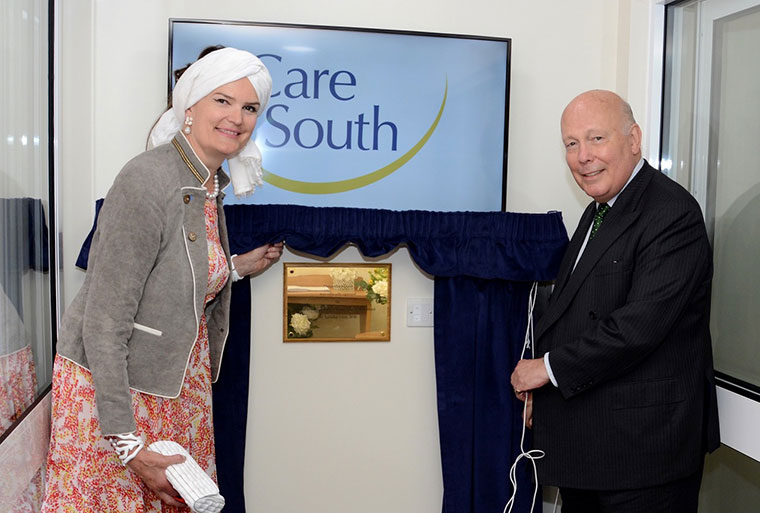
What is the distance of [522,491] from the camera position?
2.58 metres

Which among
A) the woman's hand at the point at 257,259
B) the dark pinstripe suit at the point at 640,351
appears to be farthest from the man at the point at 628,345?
the woman's hand at the point at 257,259

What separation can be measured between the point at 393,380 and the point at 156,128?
131cm

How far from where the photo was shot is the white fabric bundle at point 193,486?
4.55ft

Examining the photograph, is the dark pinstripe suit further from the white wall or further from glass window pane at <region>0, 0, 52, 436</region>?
glass window pane at <region>0, 0, 52, 436</region>

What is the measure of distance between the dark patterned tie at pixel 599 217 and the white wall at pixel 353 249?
568mm

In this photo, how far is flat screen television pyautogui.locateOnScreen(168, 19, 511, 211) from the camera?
8.11 feet

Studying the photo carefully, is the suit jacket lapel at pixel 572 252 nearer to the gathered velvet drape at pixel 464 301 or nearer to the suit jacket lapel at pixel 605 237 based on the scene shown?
the suit jacket lapel at pixel 605 237

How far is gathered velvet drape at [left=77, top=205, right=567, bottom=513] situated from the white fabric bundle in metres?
0.98

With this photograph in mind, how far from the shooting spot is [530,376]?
6.63ft

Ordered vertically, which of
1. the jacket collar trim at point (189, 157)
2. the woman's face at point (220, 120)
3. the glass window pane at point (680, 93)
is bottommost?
the jacket collar trim at point (189, 157)

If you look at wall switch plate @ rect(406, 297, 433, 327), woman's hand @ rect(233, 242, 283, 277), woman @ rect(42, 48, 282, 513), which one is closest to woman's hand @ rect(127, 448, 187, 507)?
woman @ rect(42, 48, 282, 513)

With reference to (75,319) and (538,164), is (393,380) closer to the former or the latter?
(538,164)

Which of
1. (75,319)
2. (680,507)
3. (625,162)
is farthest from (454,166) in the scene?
(75,319)

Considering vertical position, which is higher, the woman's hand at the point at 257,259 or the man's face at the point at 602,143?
the man's face at the point at 602,143
